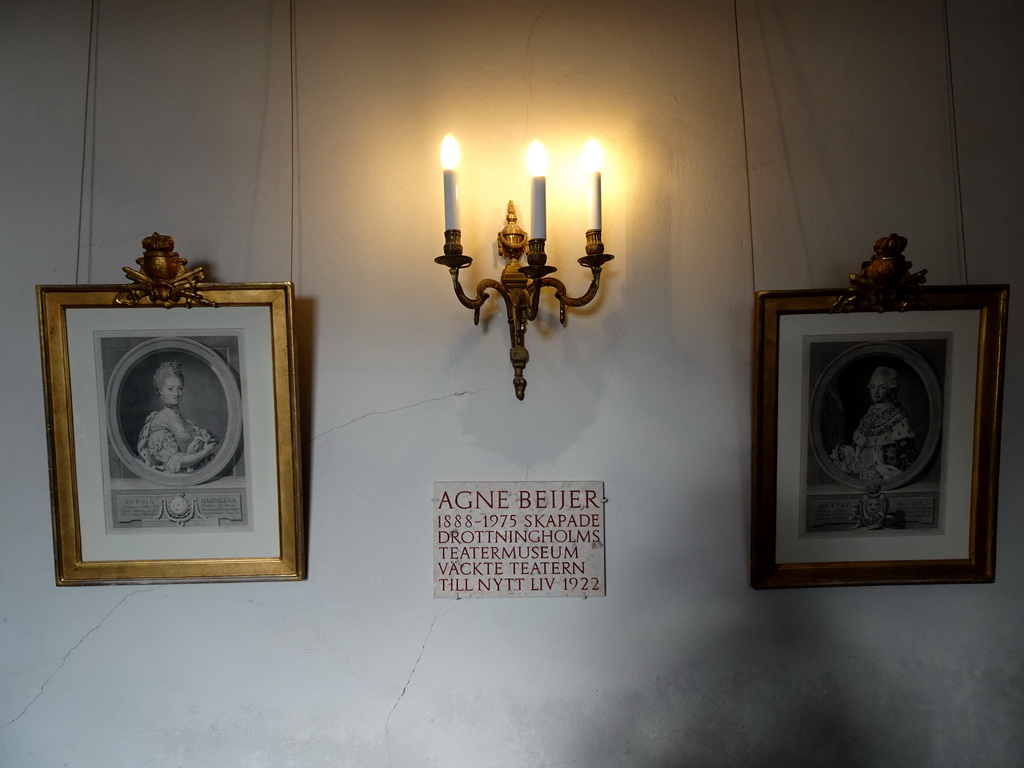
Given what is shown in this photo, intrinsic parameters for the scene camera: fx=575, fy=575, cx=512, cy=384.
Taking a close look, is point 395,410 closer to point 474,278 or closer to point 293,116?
point 474,278

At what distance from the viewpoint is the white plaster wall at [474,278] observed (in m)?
1.70

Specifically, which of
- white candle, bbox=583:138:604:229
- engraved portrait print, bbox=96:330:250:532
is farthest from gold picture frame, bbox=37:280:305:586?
white candle, bbox=583:138:604:229

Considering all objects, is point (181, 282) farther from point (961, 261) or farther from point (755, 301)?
point (961, 261)

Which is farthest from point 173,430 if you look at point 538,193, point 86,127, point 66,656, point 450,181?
point 538,193

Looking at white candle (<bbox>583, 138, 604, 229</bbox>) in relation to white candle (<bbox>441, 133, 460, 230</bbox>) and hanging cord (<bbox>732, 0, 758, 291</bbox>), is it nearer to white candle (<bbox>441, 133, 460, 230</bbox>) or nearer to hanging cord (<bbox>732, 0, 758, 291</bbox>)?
white candle (<bbox>441, 133, 460, 230</bbox>)

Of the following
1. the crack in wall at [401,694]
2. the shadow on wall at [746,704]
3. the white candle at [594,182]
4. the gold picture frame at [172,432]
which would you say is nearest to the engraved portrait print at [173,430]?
the gold picture frame at [172,432]

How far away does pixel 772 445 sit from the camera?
5.49 ft

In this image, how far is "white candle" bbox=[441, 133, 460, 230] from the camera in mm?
1515

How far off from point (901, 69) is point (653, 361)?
1146 mm

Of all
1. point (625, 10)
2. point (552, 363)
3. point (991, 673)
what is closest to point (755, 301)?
point (552, 363)

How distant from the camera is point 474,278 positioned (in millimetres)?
1703

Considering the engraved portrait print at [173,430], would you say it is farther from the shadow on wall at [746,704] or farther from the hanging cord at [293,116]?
the shadow on wall at [746,704]

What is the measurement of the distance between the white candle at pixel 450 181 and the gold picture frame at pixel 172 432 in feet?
1.64

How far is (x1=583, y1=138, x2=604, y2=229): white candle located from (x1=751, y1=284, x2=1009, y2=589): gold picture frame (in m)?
0.53
